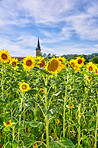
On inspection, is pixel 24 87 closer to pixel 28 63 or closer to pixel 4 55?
pixel 28 63

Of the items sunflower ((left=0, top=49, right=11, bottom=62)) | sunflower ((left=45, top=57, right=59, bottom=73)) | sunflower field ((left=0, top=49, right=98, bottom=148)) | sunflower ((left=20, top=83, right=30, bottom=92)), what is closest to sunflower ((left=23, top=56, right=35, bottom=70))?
sunflower field ((left=0, top=49, right=98, bottom=148))

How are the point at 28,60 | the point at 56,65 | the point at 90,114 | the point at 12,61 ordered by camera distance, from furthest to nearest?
the point at 12,61
the point at 28,60
the point at 90,114
the point at 56,65

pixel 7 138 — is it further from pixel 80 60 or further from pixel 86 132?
pixel 80 60

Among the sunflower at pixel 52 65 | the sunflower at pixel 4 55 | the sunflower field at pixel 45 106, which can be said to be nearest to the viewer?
the sunflower field at pixel 45 106

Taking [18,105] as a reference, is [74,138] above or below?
below

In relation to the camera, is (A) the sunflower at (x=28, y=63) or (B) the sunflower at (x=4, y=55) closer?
(A) the sunflower at (x=28, y=63)

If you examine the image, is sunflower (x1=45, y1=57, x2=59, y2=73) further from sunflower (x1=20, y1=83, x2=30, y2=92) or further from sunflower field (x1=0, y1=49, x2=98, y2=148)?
sunflower (x1=20, y1=83, x2=30, y2=92)

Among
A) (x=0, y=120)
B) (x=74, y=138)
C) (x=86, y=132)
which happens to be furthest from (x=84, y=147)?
(x=0, y=120)

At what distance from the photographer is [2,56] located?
3.21 meters

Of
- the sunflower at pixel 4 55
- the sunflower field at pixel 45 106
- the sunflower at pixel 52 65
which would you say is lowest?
the sunflower field at pixel 45 106

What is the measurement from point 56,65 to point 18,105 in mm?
837

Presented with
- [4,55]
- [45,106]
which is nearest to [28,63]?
[4,55]

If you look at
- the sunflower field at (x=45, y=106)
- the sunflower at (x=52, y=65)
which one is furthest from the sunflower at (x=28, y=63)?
the sunflower at (x=52, y=65)

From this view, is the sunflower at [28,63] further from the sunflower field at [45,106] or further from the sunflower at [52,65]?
the sunflower at [52,65]
